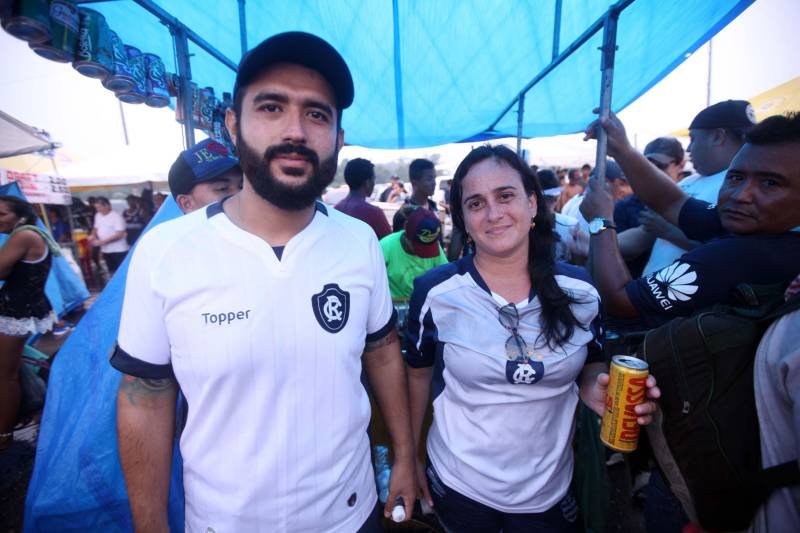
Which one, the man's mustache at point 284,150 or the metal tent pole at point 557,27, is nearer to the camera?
the man's mustache at point 284,150

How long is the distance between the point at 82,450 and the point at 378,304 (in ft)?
4.95

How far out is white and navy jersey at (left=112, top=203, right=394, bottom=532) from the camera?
1.08 m

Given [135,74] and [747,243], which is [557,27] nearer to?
[747,243]

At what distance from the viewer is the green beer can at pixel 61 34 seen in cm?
171

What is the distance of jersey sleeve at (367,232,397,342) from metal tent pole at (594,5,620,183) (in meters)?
1.49

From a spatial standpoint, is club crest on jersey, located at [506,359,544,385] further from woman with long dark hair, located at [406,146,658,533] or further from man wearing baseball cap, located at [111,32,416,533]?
man wearing baseball cap, located at [111,32,416,533]

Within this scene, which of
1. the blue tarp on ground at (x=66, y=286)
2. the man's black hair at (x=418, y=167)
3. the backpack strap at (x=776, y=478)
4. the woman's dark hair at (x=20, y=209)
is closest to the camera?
the backpack strap at (x=776, y=478)

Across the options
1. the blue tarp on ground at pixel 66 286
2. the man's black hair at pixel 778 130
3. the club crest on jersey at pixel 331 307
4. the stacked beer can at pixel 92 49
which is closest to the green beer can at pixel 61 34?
the stacked beer can at pixel 92 49

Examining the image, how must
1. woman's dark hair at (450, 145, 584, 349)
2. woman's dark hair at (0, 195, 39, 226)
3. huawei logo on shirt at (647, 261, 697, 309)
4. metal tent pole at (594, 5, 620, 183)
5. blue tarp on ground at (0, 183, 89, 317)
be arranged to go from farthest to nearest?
1. blue tarp on ground at (0, 183, 89, 317)
2. woman's dark hair at (0, 195, 39, 226)
3. metal tent pole at (594, 5, 620, 183)
4. woman's dark hair at (450, 145, 584, 349)
5. huawei logo on shirt at (647, 261, 697, 309)

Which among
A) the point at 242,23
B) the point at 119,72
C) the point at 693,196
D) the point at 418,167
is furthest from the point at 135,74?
the point at 693,196

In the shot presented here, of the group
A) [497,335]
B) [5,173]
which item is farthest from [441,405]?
[5,173]

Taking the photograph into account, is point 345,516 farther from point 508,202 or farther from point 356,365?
point 508,202

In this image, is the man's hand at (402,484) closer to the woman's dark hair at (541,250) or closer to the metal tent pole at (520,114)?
the woman's dark hair at (541,250)

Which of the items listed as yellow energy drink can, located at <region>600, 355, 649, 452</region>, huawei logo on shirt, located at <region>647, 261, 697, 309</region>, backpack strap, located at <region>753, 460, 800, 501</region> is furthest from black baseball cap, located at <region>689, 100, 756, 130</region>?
backpack strap, located at <region>753, 460, 800, 501</region>
